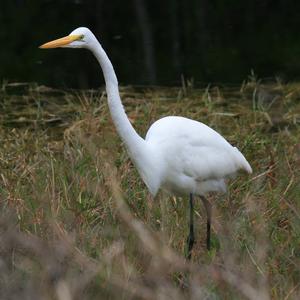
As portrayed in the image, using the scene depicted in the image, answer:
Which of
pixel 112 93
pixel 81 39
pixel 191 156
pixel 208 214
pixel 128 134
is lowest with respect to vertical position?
pixel 208 214

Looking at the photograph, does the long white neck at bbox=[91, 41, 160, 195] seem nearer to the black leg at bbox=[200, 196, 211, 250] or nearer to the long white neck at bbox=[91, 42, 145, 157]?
the long white neck at bbox=[91, 42, 145, 157]

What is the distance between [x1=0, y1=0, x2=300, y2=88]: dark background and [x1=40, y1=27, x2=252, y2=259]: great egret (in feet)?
9.91

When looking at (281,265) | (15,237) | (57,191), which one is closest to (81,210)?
(57,191)

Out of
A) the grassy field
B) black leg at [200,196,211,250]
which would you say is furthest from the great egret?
the grassy field

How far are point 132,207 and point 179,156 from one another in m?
0.29

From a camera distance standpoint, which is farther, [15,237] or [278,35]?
[278,35]

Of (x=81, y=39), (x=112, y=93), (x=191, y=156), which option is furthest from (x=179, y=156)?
(x=81, y=39)

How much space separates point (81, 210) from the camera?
3.85m

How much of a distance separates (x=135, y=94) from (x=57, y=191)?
2.27 metres

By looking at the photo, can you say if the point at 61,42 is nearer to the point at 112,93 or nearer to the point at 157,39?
the point at 112,93

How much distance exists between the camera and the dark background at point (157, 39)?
289 inches

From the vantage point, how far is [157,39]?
28.1ft

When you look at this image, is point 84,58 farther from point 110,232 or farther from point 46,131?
point 110,232

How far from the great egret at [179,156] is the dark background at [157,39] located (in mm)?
3020
